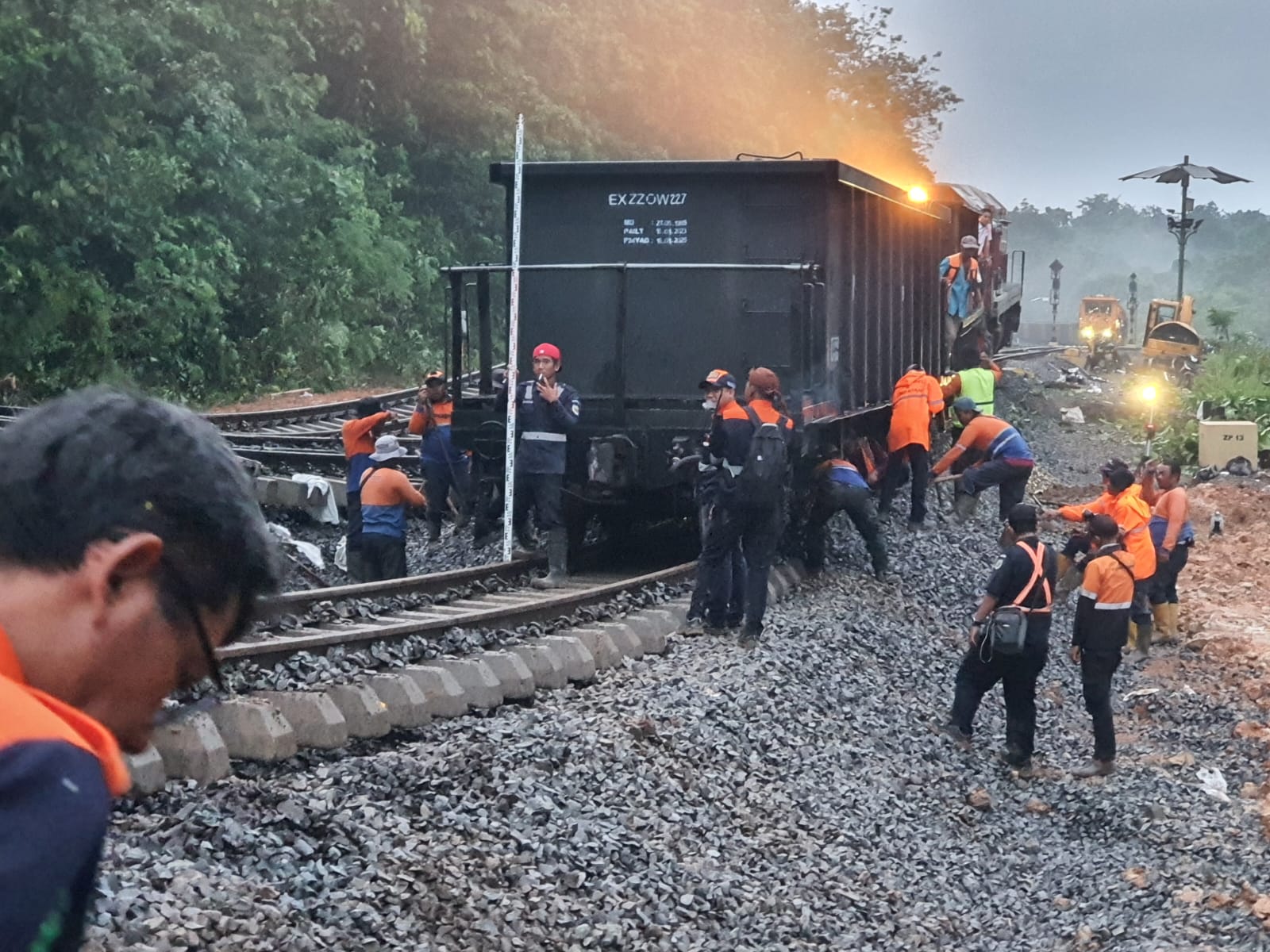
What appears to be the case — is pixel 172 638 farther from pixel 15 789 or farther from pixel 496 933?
pixel 496 933

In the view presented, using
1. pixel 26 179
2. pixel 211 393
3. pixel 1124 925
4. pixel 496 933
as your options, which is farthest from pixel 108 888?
pixel 211 393

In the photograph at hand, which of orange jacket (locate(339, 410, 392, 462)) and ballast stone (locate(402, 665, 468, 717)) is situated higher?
orange jacket (locate(339, 410, 392, 462))

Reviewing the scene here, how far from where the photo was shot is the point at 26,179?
2042 centimetres

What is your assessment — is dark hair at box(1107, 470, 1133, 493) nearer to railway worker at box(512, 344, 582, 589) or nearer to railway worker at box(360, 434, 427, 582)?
railway worker at box(512, 344, 582, 589)

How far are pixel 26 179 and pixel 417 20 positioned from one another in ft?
33.7

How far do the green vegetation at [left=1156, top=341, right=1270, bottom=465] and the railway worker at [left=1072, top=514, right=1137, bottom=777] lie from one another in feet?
49.7

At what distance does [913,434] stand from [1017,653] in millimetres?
5145

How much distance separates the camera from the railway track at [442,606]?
24.7ft

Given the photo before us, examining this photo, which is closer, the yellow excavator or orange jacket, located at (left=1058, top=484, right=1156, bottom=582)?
orange jacket, located at (left=1058, top=484, right=1156, bottom=582)

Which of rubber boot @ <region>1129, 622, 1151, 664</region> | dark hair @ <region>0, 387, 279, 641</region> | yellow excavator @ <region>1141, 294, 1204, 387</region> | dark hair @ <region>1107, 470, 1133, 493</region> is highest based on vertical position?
yellow excavator @ <region>1141, 294, 1204, 387</region>

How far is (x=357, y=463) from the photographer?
11.7m

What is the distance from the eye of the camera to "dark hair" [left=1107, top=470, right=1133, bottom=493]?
11.0 m

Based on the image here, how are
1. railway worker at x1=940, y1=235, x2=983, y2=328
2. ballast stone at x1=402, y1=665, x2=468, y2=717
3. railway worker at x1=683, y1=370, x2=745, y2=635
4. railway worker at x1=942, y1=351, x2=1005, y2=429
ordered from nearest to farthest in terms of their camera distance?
ballast stone at x1=402, y1=665, x2=468, y2=717 < railway worker at x1=683, y1=370, x2=745, y2=635 < railway worker at x1=942, y1=351, x2=1005, y2=429 < railway worker at x1=940, y1=235, x2=983, y2=328

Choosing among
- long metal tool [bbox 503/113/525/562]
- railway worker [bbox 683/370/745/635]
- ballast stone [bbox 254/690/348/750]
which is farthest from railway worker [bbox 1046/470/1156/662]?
ballast stone [bbox 254/690/348/750]
